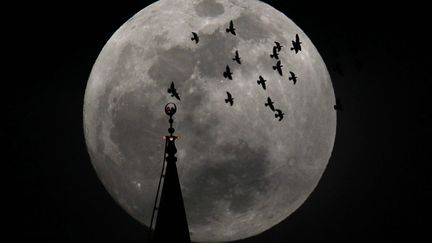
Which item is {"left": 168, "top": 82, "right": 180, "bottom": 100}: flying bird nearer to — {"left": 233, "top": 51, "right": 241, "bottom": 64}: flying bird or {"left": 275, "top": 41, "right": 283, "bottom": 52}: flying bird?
{"left": 233, "top": 51, "right": 241, "bottom": 64}: flying bird

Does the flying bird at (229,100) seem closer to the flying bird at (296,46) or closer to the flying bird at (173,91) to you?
the flying bird at (173,91)

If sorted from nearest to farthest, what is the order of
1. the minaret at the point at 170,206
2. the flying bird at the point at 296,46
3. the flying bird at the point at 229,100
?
the minaret at the point at 170,206 < the flying bird at the point at 229,100 < the flying bird at the point at 296,46

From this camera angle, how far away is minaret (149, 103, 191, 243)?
2827cm

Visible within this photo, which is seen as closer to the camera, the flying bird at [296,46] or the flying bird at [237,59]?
the flying bird at [237,59]

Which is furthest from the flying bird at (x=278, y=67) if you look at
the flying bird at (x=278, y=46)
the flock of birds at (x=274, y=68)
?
the flying bird at (x=278, y=46)

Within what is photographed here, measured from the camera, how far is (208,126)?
2986cm

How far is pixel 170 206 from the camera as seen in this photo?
28688mm

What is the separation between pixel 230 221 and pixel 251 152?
2.09m

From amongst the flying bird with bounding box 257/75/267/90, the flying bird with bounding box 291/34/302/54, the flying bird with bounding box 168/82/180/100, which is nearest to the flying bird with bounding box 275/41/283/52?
the flying bird with bounding box 291/34/302/54

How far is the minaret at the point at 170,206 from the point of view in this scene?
2827 cm

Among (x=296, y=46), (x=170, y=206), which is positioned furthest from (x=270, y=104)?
(x=170, y=206)

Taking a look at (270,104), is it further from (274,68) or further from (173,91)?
(173,91)

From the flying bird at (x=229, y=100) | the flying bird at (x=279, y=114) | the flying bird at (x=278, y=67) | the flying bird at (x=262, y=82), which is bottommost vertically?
the flying bird at (x=279, y=114)

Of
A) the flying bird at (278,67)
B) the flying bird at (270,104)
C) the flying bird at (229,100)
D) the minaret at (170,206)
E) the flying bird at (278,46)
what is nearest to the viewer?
the minaret at (170,206)
